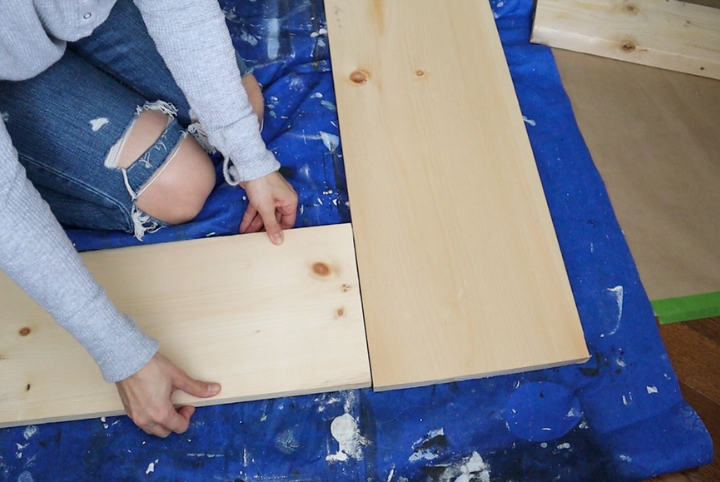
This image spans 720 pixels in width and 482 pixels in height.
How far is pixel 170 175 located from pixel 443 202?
2.02 feet

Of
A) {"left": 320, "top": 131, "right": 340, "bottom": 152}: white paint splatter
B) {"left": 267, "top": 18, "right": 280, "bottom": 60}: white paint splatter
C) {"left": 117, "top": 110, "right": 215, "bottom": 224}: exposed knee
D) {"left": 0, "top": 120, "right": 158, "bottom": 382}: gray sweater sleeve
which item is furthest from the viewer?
{"left": 267, "top": 18, "right": 280, "bottom": 60}: white paint splatter

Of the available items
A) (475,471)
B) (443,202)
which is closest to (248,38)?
(443,202)

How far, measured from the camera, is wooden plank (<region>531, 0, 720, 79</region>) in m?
1.71

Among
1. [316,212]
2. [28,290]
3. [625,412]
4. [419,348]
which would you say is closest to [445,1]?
[316,212]

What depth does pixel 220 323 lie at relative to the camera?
4.15 ft

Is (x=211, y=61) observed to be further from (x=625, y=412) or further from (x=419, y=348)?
(x=625, y=412)

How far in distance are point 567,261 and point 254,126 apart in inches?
30.5

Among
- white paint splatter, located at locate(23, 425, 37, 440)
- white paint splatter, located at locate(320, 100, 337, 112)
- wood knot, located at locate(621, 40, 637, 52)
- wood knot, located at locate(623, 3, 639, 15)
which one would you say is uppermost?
wood knot, located at locate(623, 3, 639, 15)

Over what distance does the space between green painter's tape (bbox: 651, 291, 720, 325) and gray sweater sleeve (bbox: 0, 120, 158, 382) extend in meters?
1.11

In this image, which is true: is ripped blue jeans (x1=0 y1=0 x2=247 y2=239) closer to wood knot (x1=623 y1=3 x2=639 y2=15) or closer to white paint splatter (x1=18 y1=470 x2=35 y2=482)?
white paint splatter (x1=18 y1=470 x2=35 y2=482)

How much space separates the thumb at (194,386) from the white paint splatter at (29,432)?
14.7 inches

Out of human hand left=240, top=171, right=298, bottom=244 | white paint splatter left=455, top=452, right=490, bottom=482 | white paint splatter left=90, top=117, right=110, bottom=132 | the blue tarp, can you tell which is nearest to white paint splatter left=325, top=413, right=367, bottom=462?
the blue tarp

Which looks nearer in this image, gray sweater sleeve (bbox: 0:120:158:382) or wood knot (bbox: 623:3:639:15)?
gray sweater sleeve (bbox: 0:120:158:382)

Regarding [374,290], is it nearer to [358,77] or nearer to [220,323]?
[220,323]
